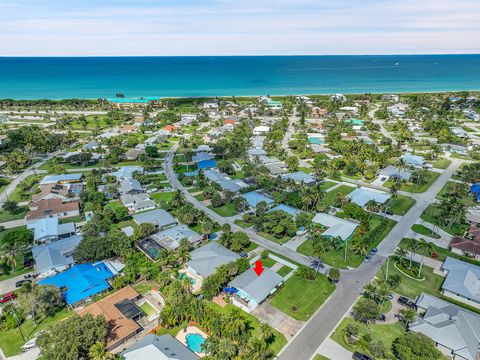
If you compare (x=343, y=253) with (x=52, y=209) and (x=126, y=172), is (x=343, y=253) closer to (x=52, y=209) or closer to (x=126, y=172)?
(x=52, y=209)

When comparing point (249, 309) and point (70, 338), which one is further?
point (249, 309)

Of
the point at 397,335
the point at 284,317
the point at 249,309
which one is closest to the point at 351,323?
the point at 397,335

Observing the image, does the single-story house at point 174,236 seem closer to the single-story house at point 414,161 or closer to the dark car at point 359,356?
the dark car at point 359,356

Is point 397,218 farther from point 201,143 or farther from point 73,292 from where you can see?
point 201,143

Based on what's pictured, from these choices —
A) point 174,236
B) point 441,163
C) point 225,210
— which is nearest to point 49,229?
point 174,236

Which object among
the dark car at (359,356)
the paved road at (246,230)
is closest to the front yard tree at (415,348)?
the dark car at (359,356)

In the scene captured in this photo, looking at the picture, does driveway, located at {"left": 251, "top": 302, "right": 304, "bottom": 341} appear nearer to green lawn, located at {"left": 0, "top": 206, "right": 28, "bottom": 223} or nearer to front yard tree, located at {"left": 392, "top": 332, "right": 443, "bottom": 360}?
front yard tree, located at {"left": 392, "top": 332, "right": 443, "bottom": 360}

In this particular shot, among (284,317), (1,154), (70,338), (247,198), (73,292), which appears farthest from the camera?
(1,154)
